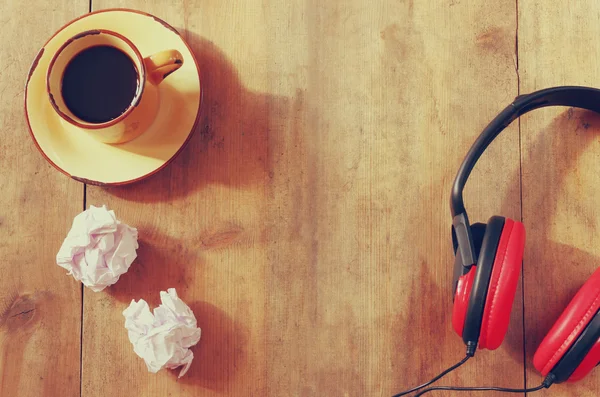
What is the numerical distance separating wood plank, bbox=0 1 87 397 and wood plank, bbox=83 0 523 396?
0.03 metres

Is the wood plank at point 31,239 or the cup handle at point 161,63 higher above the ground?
the cup handle at point 161,63

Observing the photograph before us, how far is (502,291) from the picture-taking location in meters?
0.52

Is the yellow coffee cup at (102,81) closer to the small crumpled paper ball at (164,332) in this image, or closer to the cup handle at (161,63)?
the cup handle at (161,63)

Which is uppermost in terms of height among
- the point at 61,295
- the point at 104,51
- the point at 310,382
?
the point at 104,51

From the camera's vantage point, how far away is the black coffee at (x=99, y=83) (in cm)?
58

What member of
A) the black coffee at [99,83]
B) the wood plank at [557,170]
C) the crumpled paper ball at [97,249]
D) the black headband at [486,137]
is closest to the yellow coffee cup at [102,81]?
the black coffee at [99,83]

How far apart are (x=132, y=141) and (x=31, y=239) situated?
0.17 m

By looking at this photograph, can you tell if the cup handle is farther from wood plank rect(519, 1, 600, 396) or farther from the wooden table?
wood plank rect(519, 1, 600, 396)

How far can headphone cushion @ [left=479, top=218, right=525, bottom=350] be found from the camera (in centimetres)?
52

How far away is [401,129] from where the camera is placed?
26.2 inches

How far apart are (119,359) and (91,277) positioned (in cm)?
11

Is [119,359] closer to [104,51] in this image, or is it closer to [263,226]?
[263,226]

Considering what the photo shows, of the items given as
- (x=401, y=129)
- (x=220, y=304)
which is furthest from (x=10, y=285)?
(x=401, y=129)

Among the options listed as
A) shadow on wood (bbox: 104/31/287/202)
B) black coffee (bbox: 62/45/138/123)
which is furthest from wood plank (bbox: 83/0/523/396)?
black coffee (bbox: 62/45/138/123)
